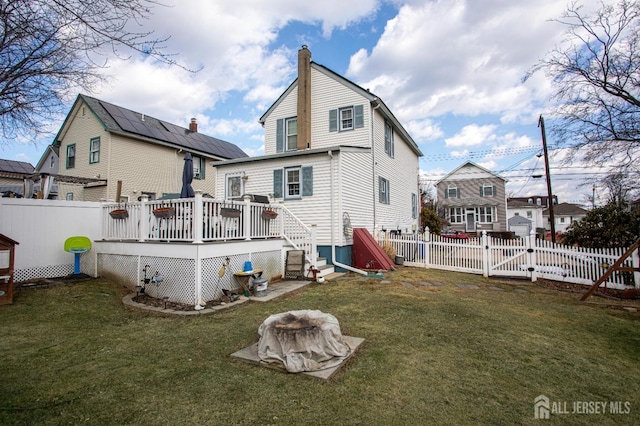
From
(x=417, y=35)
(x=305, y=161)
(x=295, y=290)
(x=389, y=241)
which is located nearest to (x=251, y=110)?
(x=305, y=161)

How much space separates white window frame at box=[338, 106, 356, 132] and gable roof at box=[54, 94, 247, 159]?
33.9 feet

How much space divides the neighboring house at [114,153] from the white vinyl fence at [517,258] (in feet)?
42.0

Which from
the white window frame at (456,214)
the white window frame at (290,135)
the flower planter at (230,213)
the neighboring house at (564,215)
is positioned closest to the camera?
the flower planter at (230,213)

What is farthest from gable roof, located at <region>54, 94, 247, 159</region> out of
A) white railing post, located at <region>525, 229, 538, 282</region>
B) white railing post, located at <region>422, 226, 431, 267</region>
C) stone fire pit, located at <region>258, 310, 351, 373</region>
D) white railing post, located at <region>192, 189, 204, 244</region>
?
white railing post, located at <region>525, 229, 538, 282</region>

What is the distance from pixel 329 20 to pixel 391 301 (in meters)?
8.57

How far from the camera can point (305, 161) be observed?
1077 centimetres

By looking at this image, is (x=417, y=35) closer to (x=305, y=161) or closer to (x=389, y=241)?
(x=305, y=161)

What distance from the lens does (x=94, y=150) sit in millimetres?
15641

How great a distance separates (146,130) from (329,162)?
40.4ft

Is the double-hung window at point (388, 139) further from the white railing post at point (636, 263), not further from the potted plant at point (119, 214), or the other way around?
the potted plant at point (119, 214)

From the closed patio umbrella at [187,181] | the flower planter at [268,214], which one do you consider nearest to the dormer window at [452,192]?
the flower planter at [268,214]

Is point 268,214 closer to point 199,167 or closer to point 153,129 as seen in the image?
point 199,167

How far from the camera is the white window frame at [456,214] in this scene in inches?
1352

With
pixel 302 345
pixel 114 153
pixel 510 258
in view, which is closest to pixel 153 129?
pixel 114 153
